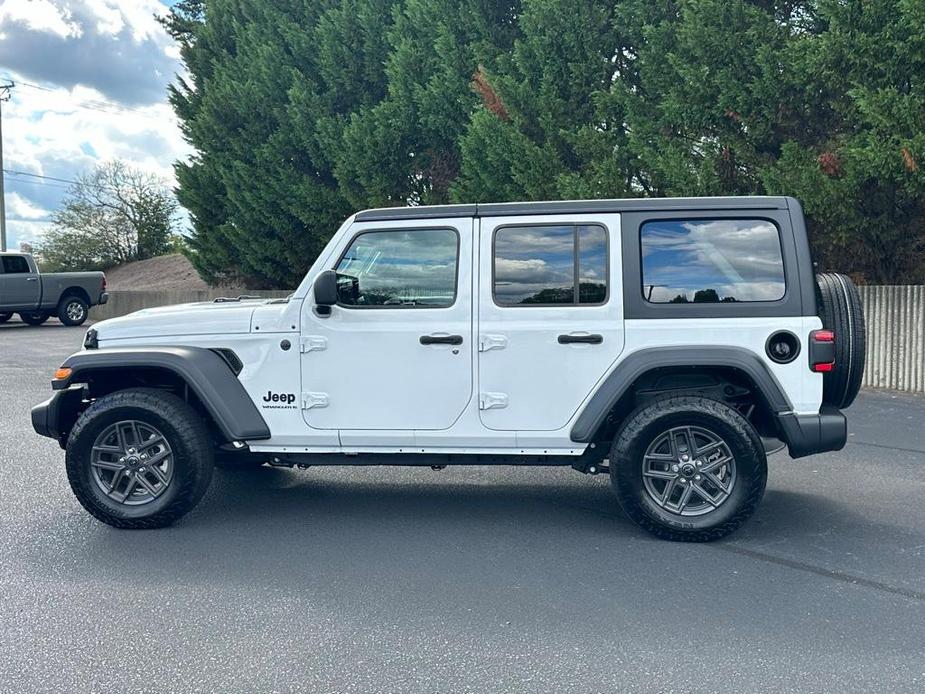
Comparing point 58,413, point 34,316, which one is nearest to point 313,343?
point 58,413

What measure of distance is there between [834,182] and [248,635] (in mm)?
8639

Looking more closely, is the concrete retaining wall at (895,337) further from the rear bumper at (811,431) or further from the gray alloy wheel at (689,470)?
the gray alloy wheel at (689,470)

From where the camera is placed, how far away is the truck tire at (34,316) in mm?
23734

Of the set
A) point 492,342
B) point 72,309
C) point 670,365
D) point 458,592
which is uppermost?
point 72,309

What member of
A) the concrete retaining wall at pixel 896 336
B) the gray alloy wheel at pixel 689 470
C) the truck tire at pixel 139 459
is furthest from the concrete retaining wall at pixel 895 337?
the truck tire at pixel 139 459

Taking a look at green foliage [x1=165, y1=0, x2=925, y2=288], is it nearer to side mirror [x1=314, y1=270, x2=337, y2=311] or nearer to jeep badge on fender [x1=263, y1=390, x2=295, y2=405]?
side mirror [x1=314, y1=270, x2=337, y2=311]

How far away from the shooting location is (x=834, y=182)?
10062mm

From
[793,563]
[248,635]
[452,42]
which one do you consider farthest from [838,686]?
[452,42]

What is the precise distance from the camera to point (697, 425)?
5004 mm

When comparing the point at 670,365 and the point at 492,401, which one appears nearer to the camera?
the point at 670,365

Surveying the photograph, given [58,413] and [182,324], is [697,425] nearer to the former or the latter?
[182,324]

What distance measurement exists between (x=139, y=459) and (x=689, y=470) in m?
3.22

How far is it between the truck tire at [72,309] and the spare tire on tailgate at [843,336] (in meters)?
22.4

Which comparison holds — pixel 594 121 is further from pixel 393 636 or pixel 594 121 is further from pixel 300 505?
pixel 393 636
